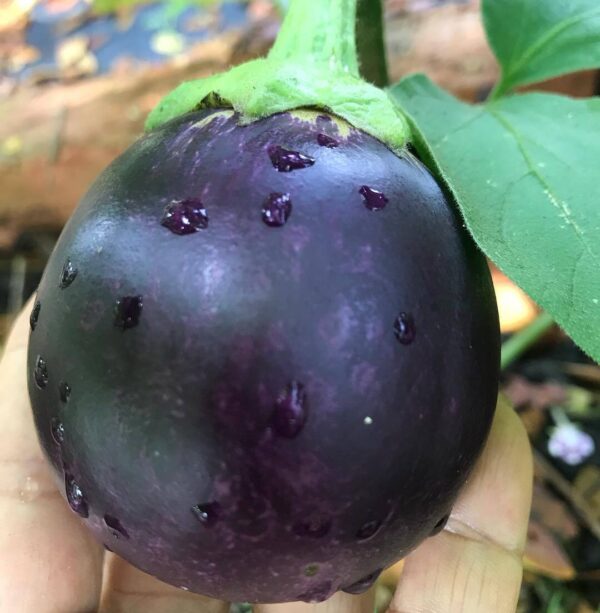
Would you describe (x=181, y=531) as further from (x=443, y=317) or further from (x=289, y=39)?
(x=289, y=39)

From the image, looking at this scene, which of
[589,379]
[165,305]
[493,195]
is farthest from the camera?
[589,379]

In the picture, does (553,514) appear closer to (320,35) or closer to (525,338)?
(525,338)

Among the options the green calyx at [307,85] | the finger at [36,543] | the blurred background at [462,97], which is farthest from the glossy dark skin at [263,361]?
the blurred background at [462,97]

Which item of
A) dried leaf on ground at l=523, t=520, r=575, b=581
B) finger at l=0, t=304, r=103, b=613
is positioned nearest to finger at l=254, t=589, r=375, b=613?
finger at l=0, t=304, r=103, b=613

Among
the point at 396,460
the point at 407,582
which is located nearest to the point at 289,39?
the point at 396,460

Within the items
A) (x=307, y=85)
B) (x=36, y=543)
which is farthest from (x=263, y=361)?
(x=36, y=543)

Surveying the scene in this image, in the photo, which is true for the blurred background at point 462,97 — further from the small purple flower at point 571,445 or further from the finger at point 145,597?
the finger at point 145,597

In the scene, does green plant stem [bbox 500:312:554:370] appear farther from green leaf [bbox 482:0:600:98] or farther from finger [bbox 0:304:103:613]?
finger [bbox 0:304:103:613]
